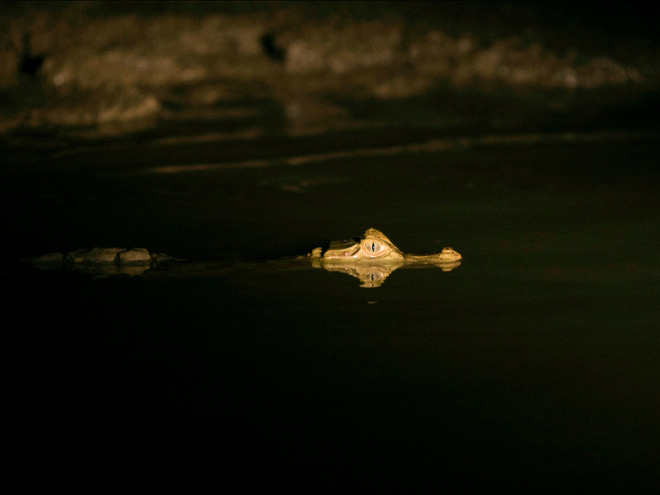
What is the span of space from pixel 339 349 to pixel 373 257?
5.53 feet

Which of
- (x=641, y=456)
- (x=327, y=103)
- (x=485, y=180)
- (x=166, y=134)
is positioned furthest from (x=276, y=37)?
(x=641, y=456)

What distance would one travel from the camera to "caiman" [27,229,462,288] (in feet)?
19.6

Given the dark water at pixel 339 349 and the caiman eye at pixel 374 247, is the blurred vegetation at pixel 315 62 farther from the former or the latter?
the caiman eye at pixel 374 247

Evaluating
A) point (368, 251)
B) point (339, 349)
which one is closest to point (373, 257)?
point (368, 251)

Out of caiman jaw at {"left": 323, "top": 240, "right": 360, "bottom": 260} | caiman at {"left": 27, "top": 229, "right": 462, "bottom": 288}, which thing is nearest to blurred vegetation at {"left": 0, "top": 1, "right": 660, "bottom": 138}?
caiman at {"left": 27, "top": 229, "right": 462, "bottom": 288}

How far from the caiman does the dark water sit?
171mm

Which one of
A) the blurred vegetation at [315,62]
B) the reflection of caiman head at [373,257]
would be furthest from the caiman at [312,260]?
the blurred vegetation at [315,62]

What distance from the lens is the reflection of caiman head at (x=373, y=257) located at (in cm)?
601

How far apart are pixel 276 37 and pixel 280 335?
37.8ft

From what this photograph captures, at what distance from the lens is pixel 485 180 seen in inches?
373

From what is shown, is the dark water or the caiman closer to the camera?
the dark water

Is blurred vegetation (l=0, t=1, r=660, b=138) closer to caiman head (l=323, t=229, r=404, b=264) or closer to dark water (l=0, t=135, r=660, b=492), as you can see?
dark water (l=0, t=135, r=660, b=492)

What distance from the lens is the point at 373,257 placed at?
607cm

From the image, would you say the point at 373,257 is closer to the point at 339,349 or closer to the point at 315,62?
the point at 339,349
